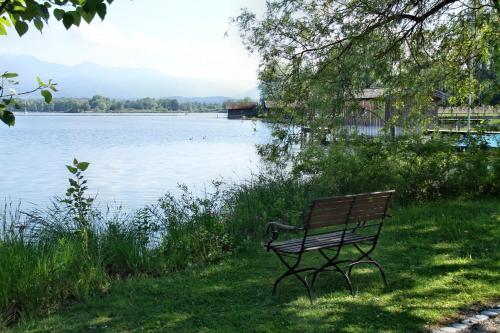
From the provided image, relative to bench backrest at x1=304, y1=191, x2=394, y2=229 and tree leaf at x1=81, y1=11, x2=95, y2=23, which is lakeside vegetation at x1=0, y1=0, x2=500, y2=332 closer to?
tree leaf at x1=81, y1=11, x2=95, y2=23

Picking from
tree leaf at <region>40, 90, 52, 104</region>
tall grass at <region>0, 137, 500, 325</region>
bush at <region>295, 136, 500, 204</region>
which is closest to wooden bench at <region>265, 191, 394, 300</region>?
tall grass at <region>0, 137, 500, 325</region>

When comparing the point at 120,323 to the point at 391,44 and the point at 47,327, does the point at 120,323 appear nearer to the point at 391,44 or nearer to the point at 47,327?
the point at 47,327

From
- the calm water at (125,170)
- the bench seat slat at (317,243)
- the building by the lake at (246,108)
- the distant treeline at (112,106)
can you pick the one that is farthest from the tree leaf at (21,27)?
the distant treeline at (112,106)

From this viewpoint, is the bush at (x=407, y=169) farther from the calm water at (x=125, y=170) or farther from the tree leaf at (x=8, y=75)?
the tree leaf at (x=8, y=75)

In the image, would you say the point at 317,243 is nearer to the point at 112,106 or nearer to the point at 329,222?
the point at 329,222

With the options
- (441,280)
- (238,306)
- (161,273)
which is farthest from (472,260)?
(161,273)

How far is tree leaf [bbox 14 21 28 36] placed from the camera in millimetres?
2555

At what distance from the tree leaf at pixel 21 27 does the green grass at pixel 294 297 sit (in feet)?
9.45

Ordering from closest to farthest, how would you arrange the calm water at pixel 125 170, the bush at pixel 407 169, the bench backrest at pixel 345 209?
the bench backrest at pixel 345 209
the bush at pixel 407 169
the calm water at pixel 125 170

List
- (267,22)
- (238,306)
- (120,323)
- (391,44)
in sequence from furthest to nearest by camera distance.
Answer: (267,22), (391,44), (238,306), (120,323)

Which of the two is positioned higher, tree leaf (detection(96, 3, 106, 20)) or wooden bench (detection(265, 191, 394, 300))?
tree leaf (detection(96, 3, 106, 20))

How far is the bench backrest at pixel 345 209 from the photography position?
4.93 meters

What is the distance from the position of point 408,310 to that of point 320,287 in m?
1.06

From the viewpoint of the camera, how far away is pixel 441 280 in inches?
228
